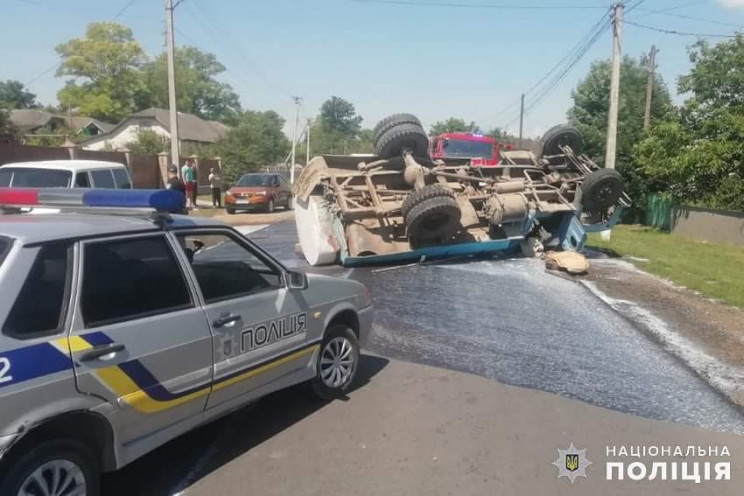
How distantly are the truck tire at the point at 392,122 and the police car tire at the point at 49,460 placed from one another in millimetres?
10113

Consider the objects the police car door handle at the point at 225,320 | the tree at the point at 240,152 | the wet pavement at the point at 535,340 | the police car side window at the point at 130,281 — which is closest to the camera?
the police car side window at the point at 130,281

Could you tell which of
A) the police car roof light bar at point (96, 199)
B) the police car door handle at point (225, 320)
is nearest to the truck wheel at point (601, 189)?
the police car door handle at point (225, 320)

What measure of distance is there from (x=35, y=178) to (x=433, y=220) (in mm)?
6780

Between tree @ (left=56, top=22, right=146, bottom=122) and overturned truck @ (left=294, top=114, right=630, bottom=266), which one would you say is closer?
overturned truck @ (left=294, top=114, right=630, bottom=266)

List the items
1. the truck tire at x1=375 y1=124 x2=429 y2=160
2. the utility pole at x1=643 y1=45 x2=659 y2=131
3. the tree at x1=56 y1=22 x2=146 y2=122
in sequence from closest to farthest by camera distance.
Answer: the truck tire at x1=375 y1=124 x2=429 y2=160
the utility pole at x1=643 y1=45 x2=659 y2=131
the tree at x1=56 y1=22 x2=146 y2=122

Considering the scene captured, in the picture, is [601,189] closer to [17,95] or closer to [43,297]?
Answer: [43,297]

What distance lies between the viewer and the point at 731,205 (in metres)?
19.8

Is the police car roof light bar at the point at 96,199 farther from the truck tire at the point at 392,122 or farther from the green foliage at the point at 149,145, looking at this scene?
the green foliage at the point at 149,145

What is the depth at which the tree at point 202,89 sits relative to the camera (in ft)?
315

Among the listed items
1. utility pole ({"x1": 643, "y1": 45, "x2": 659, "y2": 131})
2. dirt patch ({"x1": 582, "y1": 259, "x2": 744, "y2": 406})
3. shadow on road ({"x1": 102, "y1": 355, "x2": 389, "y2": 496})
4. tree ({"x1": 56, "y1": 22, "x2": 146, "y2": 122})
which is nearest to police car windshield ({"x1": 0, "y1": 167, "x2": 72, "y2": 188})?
shadow on road ({"x1": 102, "y1": 355, "x2": 389, "y2": 496})

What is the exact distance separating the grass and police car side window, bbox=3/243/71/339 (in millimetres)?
9095

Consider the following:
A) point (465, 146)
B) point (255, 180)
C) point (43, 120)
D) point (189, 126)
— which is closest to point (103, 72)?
point (43, 120)

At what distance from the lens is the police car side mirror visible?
4.82m

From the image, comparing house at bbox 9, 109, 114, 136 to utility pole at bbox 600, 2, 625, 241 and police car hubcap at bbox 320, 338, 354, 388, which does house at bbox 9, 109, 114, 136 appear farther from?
police car hubcap at bbox 320, 338, 354, 388
